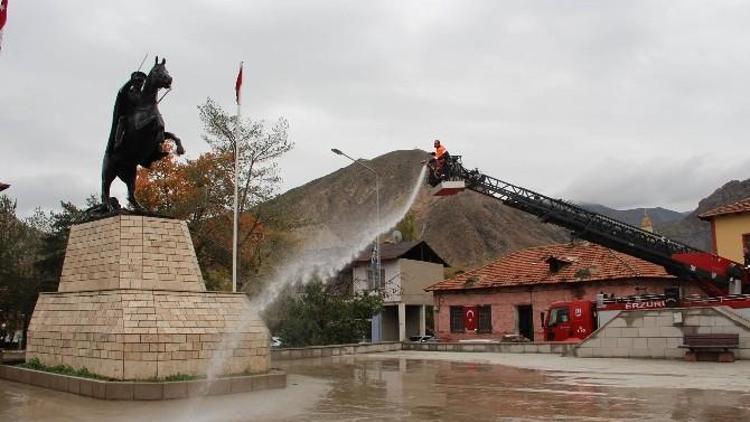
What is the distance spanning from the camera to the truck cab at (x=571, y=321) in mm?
27344

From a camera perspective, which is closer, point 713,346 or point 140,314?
point 140,314

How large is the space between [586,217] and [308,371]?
10.8m

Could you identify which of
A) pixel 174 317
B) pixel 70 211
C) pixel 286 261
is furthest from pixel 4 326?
pixel 174 317

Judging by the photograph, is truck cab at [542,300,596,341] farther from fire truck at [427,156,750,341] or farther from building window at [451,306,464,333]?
building window at [451,306,464,333]

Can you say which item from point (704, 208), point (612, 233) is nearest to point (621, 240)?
point (612, 233)

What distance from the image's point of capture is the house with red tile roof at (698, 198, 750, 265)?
101ft

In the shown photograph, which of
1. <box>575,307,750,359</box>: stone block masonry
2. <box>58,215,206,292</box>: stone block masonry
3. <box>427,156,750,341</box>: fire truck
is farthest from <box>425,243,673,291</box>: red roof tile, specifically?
<box>58,215,206,292</box>: stone block masonry

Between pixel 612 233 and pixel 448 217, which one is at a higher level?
pixel 448 217

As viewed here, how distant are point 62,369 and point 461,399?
8756 mm

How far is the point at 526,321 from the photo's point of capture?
3747 cm

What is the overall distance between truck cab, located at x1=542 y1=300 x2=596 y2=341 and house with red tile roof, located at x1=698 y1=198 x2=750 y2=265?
8648 mm

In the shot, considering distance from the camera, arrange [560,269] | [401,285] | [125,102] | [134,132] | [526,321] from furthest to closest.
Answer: [401,285], [526,321], [560,269], [125,102], [134,132]

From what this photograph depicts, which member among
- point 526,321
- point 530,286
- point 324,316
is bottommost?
point 526,321

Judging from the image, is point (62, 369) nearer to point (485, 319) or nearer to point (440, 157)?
point (440, 157)
